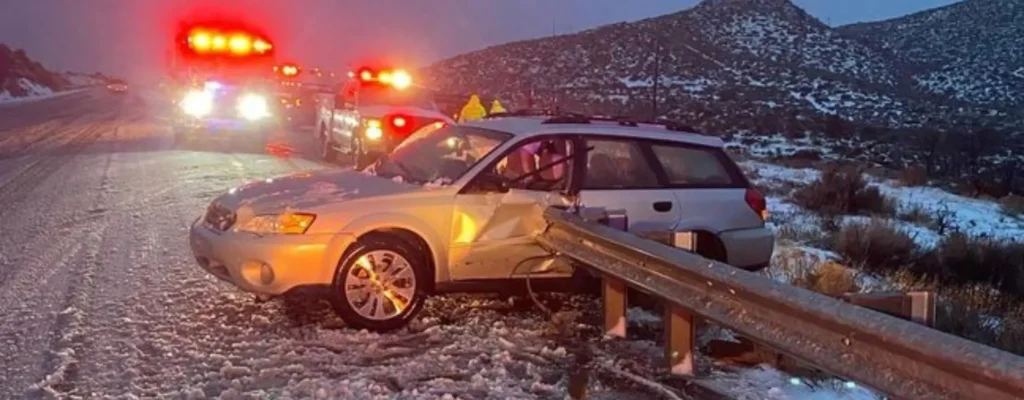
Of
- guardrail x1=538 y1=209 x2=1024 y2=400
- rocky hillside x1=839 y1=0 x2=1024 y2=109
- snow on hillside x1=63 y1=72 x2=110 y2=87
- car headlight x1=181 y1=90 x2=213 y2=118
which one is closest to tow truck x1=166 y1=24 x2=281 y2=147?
car headlight x1=181 y1=90 x2=213 y2=118

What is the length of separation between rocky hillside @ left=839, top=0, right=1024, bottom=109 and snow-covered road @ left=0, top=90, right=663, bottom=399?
5914 cm

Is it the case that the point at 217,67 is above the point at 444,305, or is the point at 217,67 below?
above

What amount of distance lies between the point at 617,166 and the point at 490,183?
42.4 inches

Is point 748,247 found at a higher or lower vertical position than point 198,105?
lower

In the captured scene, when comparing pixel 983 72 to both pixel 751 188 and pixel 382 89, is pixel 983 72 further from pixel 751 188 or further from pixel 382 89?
pixel 751 188

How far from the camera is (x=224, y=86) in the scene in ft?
84.1

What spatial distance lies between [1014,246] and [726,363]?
718 centimetres

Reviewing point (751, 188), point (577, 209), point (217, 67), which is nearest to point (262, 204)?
point (577, 209)

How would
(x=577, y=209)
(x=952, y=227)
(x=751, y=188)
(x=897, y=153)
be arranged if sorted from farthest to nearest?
(x=897, y=153)
(x=952, y=227)
(x=751, y=188)
(x=577, y=209)

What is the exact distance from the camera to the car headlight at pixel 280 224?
7.13 meters

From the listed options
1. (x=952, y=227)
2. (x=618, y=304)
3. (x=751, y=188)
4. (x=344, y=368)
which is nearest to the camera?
(x=344, y=368)

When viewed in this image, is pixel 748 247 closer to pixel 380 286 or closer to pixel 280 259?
pixel 380 286

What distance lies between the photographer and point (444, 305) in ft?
26.8

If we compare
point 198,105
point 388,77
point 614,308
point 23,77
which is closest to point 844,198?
point 388,77
